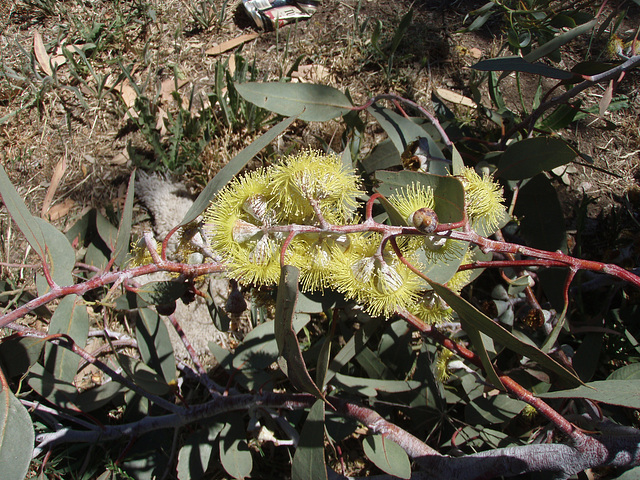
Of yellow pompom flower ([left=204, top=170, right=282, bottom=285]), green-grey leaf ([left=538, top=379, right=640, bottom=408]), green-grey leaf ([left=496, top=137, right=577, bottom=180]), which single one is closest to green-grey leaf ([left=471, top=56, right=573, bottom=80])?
green-grey leaf ([left=496, top=137, right=577, bottom=180])

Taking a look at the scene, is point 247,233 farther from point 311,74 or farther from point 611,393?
point 311,74

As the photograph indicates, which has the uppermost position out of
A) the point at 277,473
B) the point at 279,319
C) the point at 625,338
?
the point at 279,319

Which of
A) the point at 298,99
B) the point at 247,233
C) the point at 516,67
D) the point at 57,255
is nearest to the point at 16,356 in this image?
the point at 57,255

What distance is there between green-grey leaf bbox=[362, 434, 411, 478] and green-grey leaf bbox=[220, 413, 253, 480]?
1.49ft

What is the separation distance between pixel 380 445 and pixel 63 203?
6.48ft

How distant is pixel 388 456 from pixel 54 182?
2149 millimetres

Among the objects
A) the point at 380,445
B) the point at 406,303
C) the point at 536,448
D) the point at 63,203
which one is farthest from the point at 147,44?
the point at 536,448

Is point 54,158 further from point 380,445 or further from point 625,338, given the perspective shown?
point 625,338

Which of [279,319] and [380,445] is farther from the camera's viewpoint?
[380,445]

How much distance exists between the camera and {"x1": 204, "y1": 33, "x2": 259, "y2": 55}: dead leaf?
2.72 m

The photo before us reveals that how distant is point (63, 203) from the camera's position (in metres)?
2.31

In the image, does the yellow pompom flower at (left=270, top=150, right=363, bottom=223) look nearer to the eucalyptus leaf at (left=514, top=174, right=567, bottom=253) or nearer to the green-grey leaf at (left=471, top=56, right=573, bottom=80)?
the green-grey leaf at (left=471, top=56, right=573, bottom=80)

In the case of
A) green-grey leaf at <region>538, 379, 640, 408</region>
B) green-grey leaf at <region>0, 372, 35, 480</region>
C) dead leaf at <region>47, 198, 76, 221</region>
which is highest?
green-grey leaf at <region>0, 372, 35, 480</region>

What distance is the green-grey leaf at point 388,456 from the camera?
1.23 meters
